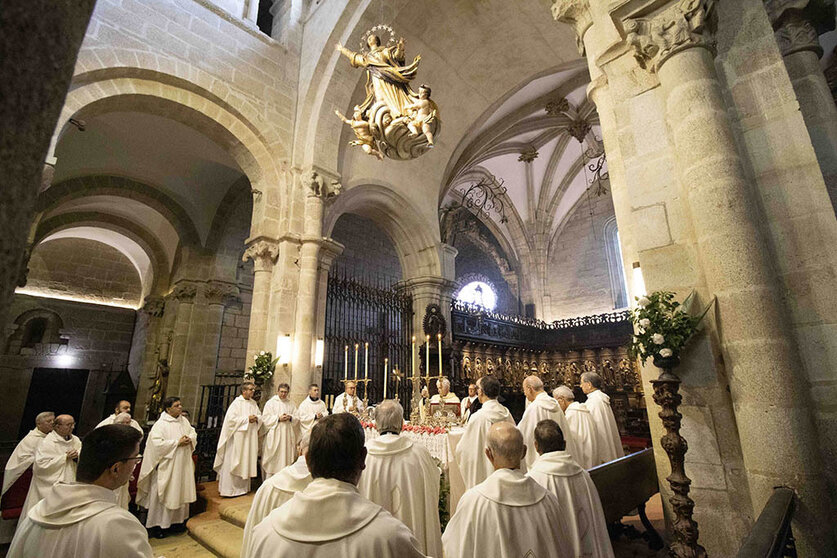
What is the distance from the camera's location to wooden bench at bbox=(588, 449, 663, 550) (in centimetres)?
347

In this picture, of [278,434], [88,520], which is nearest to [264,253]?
[278,434]

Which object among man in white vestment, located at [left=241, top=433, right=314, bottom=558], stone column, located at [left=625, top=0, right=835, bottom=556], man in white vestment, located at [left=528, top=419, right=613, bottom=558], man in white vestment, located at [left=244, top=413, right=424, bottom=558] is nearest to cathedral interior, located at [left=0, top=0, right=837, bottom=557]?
stone column, located at [left=625, top=0, right=835, bottom=556]

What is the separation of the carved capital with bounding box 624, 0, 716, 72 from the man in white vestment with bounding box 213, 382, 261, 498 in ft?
20.4

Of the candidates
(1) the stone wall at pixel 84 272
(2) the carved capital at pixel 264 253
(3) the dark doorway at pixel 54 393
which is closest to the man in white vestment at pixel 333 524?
(2) the carved capital at pixel 264 253

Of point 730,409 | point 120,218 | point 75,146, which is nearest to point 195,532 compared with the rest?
point 730,409

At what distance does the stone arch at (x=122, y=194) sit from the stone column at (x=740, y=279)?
11.4 metres

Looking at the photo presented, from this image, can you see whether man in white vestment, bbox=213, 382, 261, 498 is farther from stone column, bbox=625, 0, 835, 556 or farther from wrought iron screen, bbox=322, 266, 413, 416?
stone column, bbox=625, 0, 835, 556

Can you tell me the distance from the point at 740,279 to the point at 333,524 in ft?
9.36

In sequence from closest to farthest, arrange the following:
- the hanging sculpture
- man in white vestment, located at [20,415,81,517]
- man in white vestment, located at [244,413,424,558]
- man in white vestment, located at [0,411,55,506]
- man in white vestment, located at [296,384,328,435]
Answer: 1. man in white vestment, located at [244,413,424,558]
2. man in white vestment, located at [20,415,81,517]
3. man in white vestment, located at [0,411,55,506]
4. the hanging sculpture
5. man in white vestment, located at [296,384,328,435]

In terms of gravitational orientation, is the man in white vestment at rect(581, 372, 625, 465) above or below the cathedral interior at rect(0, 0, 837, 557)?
below

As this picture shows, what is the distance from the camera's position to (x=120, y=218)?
43.2 feet

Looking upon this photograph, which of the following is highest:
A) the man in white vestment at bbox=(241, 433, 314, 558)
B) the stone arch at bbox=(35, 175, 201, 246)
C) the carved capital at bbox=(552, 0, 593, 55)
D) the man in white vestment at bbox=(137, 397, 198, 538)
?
the stone arch at bbox=(35, 175, 201, 246)

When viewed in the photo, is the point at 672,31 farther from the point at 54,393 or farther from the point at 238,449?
the point at 54,393

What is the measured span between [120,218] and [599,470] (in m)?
14.8
